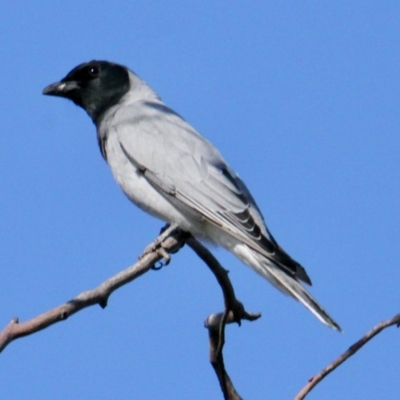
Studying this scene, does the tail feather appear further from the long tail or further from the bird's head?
the bird's head

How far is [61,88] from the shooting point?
7.99 m

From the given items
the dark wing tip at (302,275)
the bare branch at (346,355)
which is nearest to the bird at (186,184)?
the dark wing tip at (302,275)

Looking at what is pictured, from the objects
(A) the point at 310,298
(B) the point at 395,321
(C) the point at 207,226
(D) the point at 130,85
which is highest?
(D) the point at 130,85

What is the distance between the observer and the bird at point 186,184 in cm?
570

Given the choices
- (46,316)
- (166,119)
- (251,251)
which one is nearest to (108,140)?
(166,119)

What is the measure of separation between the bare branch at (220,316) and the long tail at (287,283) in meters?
0.64

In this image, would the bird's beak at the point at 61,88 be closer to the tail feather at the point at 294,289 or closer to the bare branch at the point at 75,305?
the tail feather at the point at 294,289

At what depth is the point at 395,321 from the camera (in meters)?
3.23

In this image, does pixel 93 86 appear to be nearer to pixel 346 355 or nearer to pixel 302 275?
pixel 302 275

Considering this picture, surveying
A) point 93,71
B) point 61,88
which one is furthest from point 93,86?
point 61,88

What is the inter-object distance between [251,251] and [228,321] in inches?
66.2

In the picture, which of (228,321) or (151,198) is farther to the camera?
(151,198)

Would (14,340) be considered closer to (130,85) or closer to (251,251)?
(251,251)

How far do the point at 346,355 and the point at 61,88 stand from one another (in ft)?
17.7
